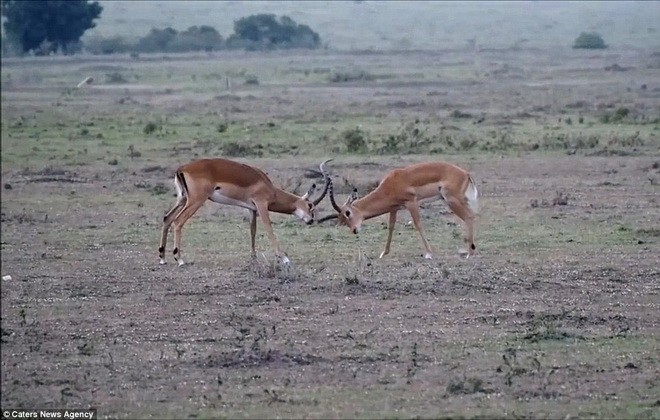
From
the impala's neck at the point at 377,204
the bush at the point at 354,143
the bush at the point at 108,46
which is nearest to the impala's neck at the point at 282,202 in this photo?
the impala's neck at the point at 377,204

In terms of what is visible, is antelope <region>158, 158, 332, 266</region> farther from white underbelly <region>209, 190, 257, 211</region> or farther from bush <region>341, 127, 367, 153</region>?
bush <region>341, 127, 367, 153</region>

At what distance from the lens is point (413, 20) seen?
96062mm

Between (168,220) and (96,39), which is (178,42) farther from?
(168,220)

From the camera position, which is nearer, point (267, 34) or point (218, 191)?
point (218, 191)

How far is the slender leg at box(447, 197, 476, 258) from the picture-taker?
41.1 feet

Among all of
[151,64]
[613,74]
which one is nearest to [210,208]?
[613,74]

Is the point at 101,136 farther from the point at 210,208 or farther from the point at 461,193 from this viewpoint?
the point at 461,193

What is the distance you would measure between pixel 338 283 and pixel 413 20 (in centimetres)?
8690

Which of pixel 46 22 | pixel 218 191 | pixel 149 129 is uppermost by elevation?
pixel 218 191

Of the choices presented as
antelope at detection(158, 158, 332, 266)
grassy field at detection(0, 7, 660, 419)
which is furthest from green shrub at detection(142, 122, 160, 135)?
antelope at detection(158, 158, 332, 266)

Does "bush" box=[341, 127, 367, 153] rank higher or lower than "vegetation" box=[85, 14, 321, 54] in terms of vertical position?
higher

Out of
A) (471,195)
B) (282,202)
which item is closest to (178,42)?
(282,202)

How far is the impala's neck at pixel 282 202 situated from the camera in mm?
12664

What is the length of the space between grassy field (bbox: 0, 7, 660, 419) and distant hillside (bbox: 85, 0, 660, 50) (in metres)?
40.4
